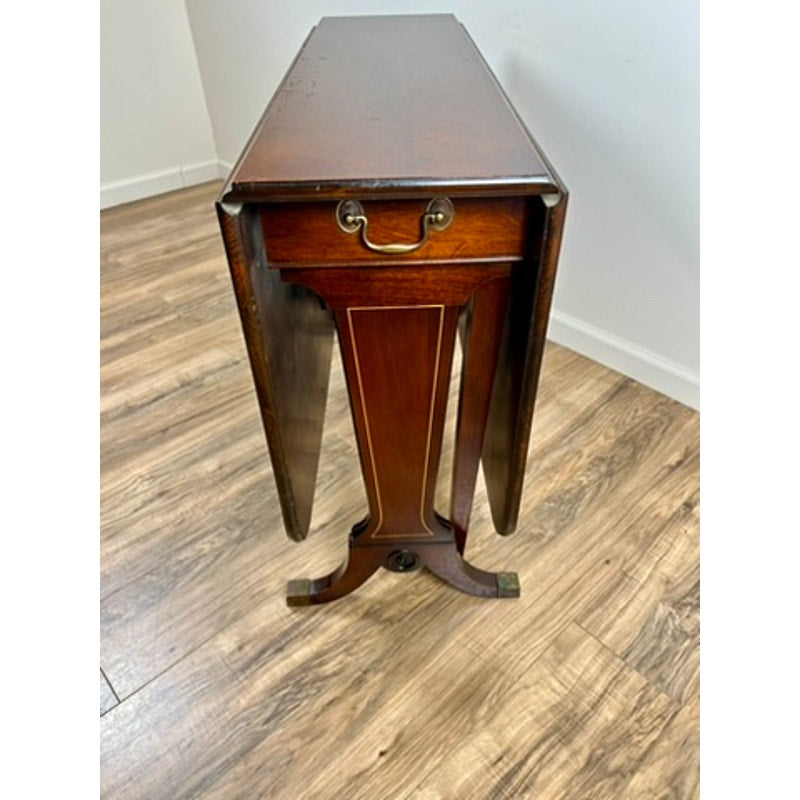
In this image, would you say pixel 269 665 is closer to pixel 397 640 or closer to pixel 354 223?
pixel 397 640

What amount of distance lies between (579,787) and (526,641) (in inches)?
9.6

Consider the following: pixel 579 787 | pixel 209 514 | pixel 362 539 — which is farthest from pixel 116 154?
pixel 579 787

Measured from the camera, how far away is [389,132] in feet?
2.45

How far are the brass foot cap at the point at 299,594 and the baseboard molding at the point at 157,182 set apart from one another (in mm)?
2518

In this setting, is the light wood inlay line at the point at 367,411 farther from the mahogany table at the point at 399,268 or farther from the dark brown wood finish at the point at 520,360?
the dark brown wood finish at the point at 520,360

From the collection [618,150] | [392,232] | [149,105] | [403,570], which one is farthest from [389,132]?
[149,105]

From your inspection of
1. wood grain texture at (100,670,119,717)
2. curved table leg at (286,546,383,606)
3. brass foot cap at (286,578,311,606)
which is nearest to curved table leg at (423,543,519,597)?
curved table leg at (286,546,383,606)

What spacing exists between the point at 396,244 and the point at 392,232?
14mm

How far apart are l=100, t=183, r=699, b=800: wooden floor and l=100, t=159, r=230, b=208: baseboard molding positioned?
1759mm

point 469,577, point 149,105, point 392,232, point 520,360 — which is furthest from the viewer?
point 149,105

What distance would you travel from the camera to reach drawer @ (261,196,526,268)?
2.15 feet

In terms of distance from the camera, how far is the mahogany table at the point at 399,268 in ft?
2.13

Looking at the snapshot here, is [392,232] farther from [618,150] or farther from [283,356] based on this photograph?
[618,150]
